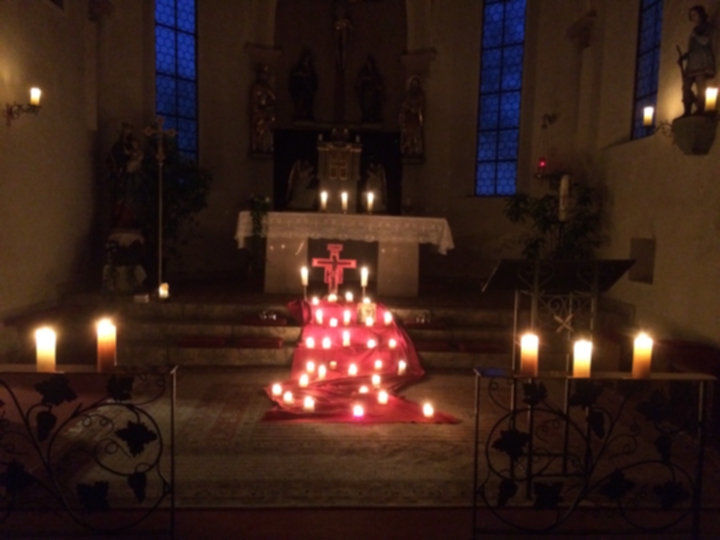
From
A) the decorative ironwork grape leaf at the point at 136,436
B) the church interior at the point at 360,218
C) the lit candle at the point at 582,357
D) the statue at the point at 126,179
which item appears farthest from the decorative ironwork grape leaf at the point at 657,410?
the statue at the point at 126,179

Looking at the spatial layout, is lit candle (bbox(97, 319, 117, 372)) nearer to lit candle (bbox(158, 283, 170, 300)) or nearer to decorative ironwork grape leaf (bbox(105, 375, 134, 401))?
decorative ironwork grape leaf (bbox(105, 375, 134, 401))

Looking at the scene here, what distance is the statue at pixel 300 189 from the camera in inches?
388

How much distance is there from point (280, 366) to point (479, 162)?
19.1 ft

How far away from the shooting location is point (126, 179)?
7684 mm

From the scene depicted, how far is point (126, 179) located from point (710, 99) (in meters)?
6.37

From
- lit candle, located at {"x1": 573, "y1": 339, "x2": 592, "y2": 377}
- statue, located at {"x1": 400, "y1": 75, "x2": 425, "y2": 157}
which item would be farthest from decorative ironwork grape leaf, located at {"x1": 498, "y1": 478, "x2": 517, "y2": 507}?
statue, located at {"x1": 400, "y1": 75, "x2": 425, "y2": 157}

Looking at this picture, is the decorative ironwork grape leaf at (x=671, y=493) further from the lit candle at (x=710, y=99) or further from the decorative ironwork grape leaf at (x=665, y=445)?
the lit candle at (x=710, y=99)

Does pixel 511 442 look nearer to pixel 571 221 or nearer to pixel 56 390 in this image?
pixel 56 390

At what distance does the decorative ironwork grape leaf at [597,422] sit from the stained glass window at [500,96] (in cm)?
769

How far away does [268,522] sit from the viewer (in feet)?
10.2

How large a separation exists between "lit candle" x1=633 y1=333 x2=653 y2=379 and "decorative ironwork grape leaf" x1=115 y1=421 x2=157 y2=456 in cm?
227

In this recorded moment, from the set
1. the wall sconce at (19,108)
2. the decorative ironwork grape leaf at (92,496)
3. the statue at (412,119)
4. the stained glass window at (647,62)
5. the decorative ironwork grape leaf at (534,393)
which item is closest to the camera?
the decorative ironwork grape leaf at (92,496)

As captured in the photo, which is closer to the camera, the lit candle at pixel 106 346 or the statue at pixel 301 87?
the lit candle at pixel 106 346

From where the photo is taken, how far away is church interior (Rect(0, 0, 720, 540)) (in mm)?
3559
